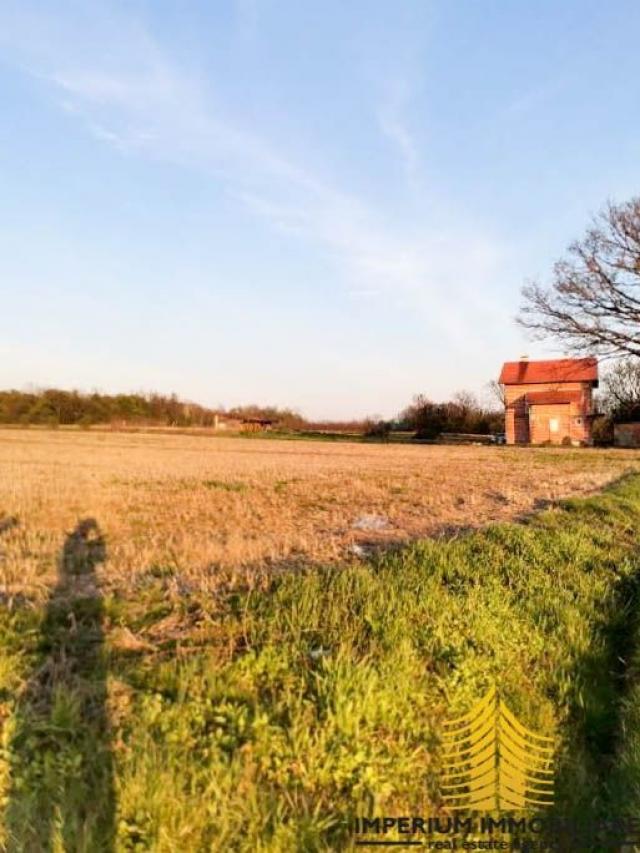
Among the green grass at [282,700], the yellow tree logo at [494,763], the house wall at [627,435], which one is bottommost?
the yellow tree logo at [494,763]

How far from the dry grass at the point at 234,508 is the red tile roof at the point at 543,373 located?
3324cm

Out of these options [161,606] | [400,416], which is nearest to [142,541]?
[161,606]

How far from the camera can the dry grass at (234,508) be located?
22.8ft

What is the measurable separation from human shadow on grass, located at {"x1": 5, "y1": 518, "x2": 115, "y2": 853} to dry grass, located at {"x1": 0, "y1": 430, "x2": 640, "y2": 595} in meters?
1.78

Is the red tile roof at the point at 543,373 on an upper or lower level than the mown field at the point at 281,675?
upper

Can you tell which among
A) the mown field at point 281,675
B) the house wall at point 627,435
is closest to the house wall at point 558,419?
the house wall at point 627,435

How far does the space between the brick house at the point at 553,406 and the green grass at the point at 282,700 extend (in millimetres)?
48209

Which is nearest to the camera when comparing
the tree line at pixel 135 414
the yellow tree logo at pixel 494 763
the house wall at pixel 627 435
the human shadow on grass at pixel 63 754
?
the human shadow on grass at pixel 63 754

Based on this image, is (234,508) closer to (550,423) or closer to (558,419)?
(550,423)

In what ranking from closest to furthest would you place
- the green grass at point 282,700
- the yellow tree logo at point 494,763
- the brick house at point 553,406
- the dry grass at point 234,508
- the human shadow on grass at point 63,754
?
the human shadow on grass at point 63,754 < the green grass at point 282,700 < the yellow tree logo at point 494,763 < the dry grass at point 234,508 < the brick house at point 553,406

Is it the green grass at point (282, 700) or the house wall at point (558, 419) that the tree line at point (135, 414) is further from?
the green grass at point (282, 700)

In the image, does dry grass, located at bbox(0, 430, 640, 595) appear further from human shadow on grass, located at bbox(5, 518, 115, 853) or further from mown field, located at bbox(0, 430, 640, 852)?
human shadow on grass, located at bbox(5, 518, 115, 853)

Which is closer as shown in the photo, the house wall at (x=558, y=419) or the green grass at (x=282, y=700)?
the green grass at (x=282, y=700)

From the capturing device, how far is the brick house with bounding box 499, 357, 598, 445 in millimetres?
50750
